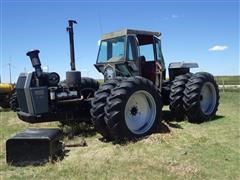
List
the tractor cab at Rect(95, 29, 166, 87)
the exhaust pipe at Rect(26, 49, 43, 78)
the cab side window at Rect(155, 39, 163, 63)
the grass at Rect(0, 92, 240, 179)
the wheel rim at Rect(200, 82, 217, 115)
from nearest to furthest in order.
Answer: the grass at Rect(0, 92, 240, 179) < the exhaust pipe at Rect(26, 49, 43, 78) < the tractor cab at Rect(95, 29, 166, 87) < the cab side window at Rect(155, 39, 163, 63) < the wheel rim at Rect(200, 82, 217, 115)

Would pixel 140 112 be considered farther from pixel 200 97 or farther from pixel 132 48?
pixel 200 97

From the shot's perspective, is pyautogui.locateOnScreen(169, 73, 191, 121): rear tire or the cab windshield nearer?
the cab windshield

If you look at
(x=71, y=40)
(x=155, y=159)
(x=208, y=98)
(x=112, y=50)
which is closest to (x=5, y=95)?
(x=112, y=50)

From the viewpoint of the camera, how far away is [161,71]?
11.0 meters

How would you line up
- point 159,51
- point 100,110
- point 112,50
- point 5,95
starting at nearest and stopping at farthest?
1. point 100,110
2. point 112,50
3. point 159,51
4. point 5,95

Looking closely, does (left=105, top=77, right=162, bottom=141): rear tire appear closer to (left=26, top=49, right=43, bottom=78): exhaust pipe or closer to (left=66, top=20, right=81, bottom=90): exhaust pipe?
(left=66, top=20, right=81, bottom=90): exhaust pipe

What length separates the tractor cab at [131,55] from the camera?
399 inches

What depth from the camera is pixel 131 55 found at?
1014cm

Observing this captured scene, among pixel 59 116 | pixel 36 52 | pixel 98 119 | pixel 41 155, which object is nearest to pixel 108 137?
pixel 98 119

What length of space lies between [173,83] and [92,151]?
4.03 meters

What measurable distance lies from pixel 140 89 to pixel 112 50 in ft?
7.17

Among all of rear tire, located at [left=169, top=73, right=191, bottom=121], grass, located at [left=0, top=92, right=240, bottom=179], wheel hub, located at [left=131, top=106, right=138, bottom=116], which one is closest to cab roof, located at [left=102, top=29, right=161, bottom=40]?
rear tire, located at [left=169, top=73, right=191, bottom=121]

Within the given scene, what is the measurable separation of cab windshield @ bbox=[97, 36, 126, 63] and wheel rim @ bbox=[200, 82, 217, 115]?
2951mm

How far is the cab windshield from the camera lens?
33.4ft
